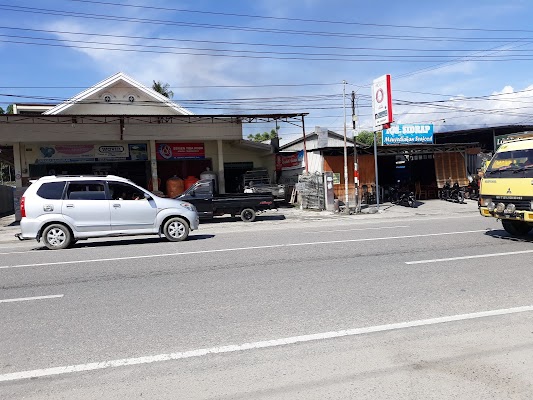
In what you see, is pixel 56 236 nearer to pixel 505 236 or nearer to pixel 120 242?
pixel 120 242

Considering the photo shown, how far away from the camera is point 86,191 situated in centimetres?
1156

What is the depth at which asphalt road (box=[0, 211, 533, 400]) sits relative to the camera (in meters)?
3.66

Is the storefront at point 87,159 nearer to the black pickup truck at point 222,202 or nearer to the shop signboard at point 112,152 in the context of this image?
→ the shop signboard at point 112,152

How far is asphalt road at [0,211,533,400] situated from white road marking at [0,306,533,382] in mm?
18

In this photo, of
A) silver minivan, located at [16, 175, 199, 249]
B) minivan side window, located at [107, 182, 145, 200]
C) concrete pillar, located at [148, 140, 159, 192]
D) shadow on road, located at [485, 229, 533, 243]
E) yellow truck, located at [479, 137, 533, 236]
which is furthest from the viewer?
concrete pillar, located at [148, 140, 159, 192]

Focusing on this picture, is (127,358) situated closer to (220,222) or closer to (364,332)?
(364,332)

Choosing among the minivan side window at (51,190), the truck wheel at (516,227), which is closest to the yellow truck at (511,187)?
the truck wheel at (516,227)

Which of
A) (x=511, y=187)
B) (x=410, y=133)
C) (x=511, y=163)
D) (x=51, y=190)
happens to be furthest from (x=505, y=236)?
(x=410, y=133)

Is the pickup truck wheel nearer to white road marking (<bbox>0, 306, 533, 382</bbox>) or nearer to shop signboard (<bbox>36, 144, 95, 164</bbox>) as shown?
shop signboard (<bbox>36, 144, 95, 164</bbox>)

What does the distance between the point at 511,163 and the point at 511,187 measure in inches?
33.1

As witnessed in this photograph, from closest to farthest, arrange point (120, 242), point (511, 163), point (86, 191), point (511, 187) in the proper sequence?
point (511, 187), point (511, 163), point (86, 191), point (120, 242)

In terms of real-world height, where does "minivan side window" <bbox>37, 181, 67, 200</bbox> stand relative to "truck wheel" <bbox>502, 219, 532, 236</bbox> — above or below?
above

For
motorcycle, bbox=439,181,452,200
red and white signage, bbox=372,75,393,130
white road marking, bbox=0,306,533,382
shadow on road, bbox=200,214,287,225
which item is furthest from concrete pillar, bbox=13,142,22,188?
motorcycle, bbox=439,181,452,200

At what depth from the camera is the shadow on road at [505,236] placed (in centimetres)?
1027
